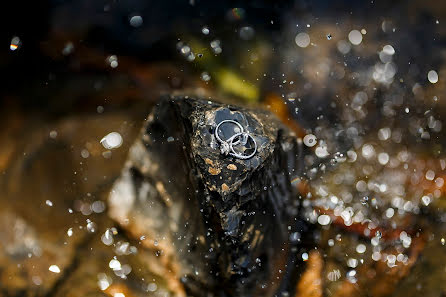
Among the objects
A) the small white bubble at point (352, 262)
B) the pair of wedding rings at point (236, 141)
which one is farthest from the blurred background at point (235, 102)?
the pair of wedding rings at point (236, 141)

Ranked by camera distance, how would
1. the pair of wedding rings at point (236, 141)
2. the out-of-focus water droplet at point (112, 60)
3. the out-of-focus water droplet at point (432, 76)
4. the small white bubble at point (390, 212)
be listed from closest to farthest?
1. the pair of wedding rings at point (236, 141)
2. the small white bubble at point (390, 212)
3. the out-of-focus water droplet at point (432, 76)
4. the out-of-focus water droplet at point (112, 60)

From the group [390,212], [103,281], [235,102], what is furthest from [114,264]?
[390,212]

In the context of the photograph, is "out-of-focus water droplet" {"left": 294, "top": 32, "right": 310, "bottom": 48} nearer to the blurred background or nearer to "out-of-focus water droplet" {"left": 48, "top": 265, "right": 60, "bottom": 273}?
the blurred background

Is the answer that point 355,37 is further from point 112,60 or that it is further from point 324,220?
point 112,60

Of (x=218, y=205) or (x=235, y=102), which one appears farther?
(x=235, y=102)

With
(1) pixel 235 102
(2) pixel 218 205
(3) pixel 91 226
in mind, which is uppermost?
(1) pixel 235 102

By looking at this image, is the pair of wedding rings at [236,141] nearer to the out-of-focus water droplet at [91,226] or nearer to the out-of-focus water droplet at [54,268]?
the out-of-focus water droplet at [91,226]

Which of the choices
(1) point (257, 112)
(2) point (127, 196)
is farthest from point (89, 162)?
(1) point (257, 112)
